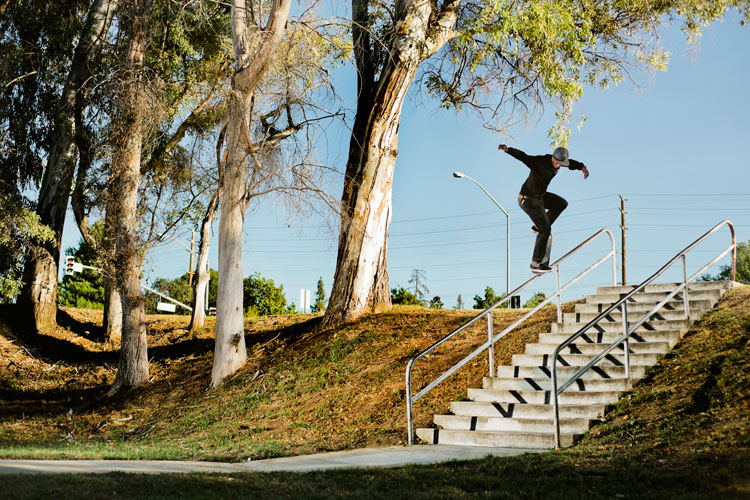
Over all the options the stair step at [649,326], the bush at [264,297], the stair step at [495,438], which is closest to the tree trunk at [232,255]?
the stair step at [495,438]

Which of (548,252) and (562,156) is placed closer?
(562,156)

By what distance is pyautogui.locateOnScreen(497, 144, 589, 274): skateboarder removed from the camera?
13930 millimetres

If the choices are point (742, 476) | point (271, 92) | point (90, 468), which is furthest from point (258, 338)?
point (742, 476)

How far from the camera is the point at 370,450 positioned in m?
10.3

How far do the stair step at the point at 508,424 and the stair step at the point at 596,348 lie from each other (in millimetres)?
1565

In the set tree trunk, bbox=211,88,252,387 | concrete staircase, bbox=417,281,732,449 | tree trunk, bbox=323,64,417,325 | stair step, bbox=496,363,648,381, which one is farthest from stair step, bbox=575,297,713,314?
tree trunk, bbox=211,88,252,387

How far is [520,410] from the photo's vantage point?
10.5 metres

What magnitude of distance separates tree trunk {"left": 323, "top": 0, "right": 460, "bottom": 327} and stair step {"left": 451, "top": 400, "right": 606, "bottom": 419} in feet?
20.9

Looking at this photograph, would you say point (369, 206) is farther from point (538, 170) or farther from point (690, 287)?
point (690, 287)

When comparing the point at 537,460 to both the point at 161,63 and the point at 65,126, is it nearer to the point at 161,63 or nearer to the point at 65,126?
the point at 161,63

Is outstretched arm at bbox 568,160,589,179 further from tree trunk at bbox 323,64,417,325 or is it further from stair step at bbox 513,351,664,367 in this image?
tree trunk at bbox 323,64,417,325

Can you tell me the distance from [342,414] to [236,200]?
6.12 m

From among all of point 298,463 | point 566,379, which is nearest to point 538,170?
point 566,379

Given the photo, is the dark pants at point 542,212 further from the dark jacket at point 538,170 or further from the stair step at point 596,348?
the stair step at point 596,348
